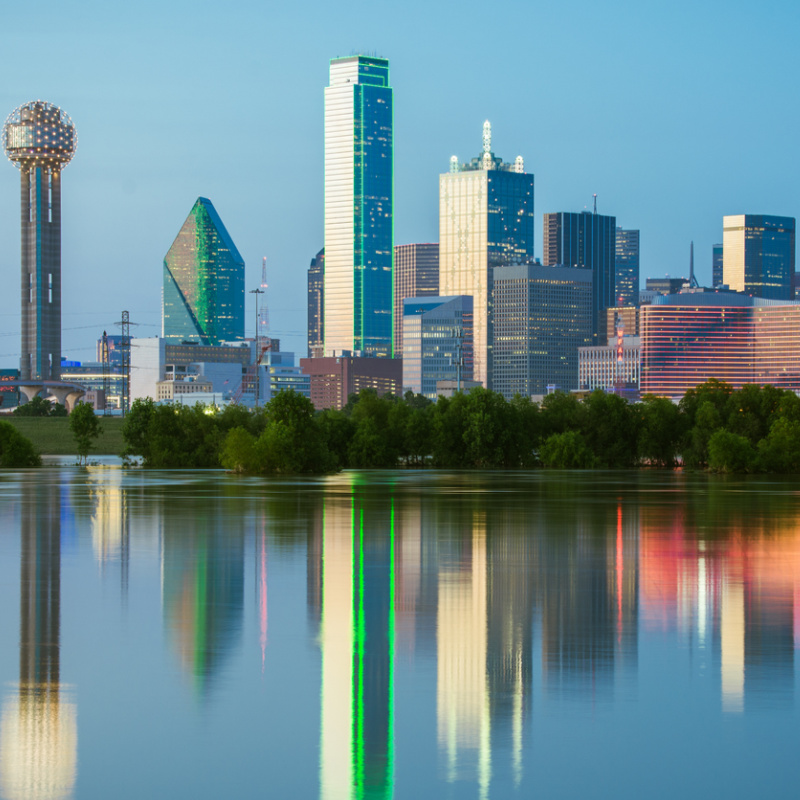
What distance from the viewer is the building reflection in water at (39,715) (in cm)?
1168

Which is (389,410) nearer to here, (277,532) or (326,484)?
(326,484)

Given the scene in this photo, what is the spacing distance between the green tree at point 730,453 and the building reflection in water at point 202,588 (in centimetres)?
5253

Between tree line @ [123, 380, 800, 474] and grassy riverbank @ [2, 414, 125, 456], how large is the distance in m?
18.8

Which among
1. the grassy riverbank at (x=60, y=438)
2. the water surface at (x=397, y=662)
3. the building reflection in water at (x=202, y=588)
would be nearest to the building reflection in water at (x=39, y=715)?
the water surface at (x=397, y=662)

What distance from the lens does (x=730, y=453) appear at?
275ft

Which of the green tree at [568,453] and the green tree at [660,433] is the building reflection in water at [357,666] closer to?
the green tree at [568,453]

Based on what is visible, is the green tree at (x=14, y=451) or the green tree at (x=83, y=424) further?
the green tree at (x=83, y=424)

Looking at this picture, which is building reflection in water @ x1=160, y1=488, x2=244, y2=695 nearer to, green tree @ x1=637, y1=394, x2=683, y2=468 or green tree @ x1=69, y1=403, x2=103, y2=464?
green tree @ x1=69, y1=403, x2=103, y2=464

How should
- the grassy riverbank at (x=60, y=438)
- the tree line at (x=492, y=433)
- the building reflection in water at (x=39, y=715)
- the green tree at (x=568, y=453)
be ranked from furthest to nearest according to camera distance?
the grassy riverbank at (x=60, y=438), the green tree at (x=568, y=453), the tree line at (x=492, y=433), the building reflection in water at (x=39, y=715)

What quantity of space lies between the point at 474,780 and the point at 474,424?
268 ft

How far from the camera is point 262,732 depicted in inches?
525

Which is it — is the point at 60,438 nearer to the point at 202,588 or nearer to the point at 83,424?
the point at 83,424

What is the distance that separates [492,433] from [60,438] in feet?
166

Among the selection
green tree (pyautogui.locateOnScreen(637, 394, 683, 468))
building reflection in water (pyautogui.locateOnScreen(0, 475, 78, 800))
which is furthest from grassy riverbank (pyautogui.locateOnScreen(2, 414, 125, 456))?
building reflection in water (pyautogui.locateOnScreen(0, 475, 78, 800))
